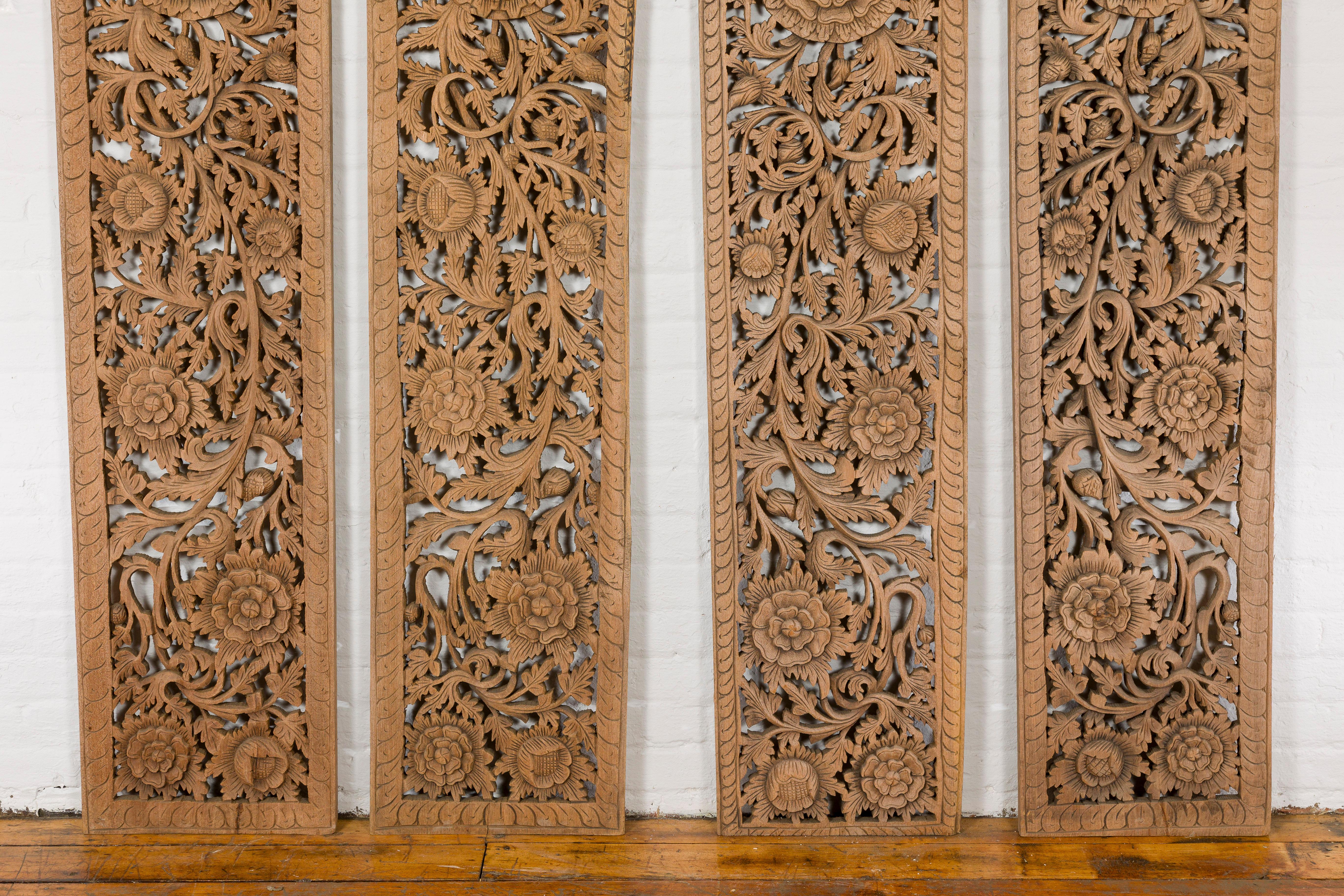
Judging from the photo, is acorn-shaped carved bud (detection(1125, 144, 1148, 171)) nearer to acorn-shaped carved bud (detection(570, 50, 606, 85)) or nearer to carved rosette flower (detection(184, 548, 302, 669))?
acorn-shaped carved bud (detection(570, 50, 606, 85))

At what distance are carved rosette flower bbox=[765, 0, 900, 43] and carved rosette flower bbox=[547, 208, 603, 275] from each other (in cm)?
50

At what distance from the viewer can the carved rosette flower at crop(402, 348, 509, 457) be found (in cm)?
153

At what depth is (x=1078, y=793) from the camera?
1579 millimetres

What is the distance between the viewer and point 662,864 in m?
1.53

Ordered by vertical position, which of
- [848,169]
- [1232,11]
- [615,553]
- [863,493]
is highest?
[1232,11]

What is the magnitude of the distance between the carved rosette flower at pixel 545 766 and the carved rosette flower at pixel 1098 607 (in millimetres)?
925

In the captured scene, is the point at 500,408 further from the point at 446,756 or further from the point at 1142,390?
the point at 1142,390

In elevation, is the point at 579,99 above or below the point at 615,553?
above

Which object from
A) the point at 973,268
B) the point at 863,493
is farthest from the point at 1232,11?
the point at 863,493

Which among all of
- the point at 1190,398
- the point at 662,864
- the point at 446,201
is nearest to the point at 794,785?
the point at 662,864

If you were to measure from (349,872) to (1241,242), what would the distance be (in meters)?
1.99

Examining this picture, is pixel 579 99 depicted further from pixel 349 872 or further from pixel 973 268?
pixel 349 872

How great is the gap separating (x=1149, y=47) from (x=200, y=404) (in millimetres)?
1857

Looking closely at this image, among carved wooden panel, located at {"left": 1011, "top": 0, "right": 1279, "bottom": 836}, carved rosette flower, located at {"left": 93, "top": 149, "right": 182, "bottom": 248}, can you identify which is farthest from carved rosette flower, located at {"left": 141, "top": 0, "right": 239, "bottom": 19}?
carved wooden panel, located at {"left": 1011, "top": 0, "right": 1279, "bottom": 836}
